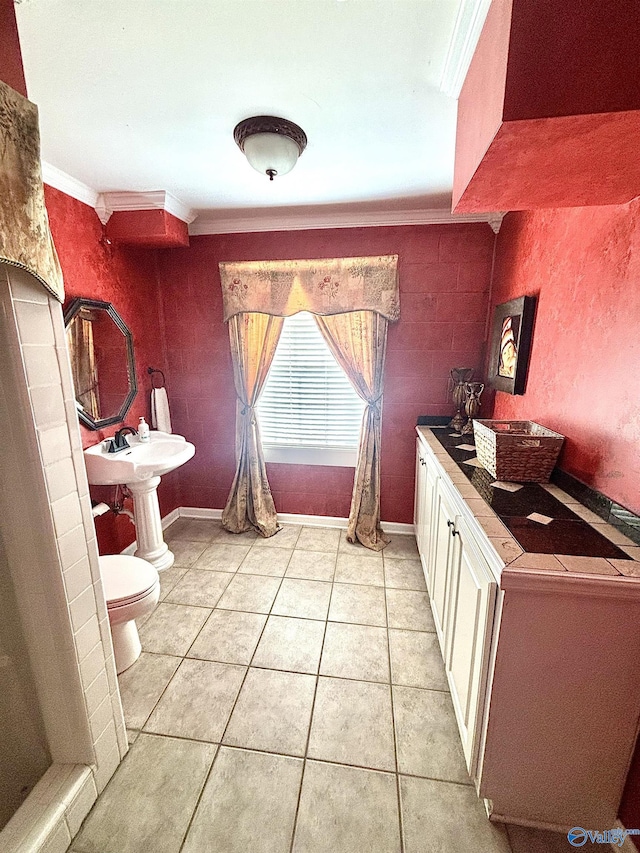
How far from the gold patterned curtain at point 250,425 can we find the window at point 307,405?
0.39 ft

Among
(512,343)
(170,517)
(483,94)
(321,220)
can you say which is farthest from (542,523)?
(170,517)

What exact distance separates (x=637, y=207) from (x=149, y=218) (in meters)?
2.58

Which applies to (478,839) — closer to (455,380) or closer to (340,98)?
(455,380)

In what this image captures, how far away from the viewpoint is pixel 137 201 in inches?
89.6

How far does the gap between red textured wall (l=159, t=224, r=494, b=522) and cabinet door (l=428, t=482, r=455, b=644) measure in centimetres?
94

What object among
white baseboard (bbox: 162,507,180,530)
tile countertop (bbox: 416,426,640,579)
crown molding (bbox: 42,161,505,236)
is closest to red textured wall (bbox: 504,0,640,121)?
tile countertop (bbox: 416,426,640,579)

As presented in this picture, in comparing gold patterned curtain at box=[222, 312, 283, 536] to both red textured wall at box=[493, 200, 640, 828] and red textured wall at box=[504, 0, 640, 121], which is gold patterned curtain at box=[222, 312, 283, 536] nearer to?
red textured wall at box=[493, 200, 640, 828]

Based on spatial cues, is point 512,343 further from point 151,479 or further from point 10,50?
point 151,479

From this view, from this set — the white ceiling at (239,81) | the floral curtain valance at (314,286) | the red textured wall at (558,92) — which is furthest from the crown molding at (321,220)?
the red textured wall at (558,92)

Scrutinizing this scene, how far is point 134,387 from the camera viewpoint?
2684 millimetres

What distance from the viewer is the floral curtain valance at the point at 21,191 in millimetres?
857

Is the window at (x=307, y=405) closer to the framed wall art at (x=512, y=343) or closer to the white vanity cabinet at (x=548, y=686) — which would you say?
the framed wall art at (x=512, y=343)

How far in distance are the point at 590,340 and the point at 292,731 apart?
200 cm

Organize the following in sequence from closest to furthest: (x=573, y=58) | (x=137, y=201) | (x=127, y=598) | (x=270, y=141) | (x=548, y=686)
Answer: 1. (x=573, y=58)
2. (x=548, y=686)
3. (x=270, y=141)
4. (x=127, y=598)
5. (x=137, y=201)
